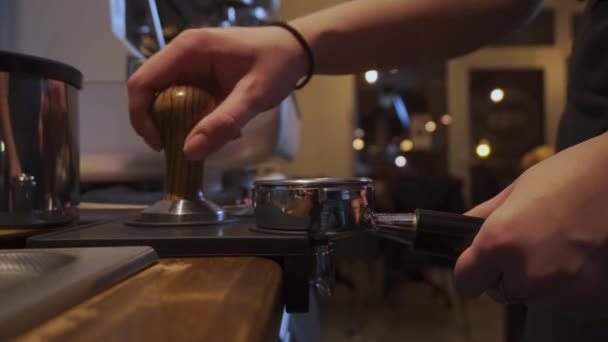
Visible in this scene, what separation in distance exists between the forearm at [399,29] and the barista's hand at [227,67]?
41 mm

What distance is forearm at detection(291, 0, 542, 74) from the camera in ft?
1.67

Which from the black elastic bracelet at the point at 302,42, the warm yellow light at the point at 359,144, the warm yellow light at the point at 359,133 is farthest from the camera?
the warm yellow light at the point at 359,133

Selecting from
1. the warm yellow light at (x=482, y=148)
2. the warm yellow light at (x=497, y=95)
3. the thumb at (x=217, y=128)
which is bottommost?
the thumb at (x=217, y=128)

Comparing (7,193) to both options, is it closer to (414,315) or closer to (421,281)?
(414,315)

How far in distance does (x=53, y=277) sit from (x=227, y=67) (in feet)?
0.97

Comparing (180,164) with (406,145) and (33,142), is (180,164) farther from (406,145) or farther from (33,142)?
(406,145)

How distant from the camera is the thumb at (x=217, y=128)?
403 mm

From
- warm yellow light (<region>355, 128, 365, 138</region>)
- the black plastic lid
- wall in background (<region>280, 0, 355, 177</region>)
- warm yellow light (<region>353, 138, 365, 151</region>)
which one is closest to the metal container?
the black plastic lid

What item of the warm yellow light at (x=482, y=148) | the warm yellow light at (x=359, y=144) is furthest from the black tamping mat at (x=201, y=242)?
the warm yellow light at (x=482, y=148)

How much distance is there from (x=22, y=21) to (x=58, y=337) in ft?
2.10

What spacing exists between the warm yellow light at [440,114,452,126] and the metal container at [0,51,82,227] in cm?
334

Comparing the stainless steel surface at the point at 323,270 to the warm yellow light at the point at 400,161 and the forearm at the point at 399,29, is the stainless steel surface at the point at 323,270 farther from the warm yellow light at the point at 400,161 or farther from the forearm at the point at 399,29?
the warm yellow light at the point at 400,161

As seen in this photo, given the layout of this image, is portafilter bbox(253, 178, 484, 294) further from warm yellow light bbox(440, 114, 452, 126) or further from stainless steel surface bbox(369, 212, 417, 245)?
warm yellow light bbox(440, 114, 452, 126)

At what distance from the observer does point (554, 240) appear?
28 cm
